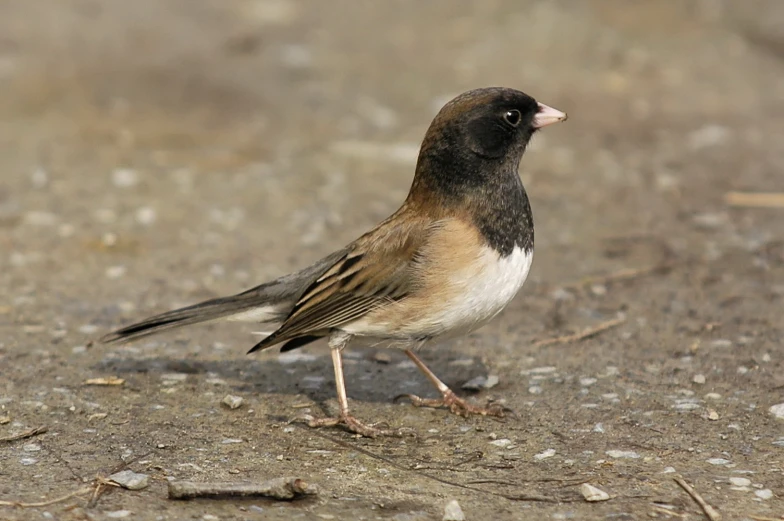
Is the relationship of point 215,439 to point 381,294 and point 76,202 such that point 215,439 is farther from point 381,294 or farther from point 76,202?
point 76,202

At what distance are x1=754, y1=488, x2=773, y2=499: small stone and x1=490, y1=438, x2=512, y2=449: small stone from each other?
99 centimetres

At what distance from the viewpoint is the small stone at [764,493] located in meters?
3.68

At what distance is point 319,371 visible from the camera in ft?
16.9

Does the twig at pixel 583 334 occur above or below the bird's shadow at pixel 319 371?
above

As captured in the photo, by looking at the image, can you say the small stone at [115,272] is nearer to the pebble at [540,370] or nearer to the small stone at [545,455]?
the pebble at [540,370]

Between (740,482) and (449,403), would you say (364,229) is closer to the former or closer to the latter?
(449,403)

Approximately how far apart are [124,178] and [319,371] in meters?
3.00

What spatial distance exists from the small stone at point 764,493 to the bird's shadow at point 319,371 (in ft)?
5.00

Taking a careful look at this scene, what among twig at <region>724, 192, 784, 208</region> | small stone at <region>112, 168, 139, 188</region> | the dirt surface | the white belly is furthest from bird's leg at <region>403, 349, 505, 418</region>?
small stone at <region>112, 168, 139, 188</region>

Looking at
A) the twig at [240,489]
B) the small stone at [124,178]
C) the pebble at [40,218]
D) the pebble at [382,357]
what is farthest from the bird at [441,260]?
the small stone at [124,178]

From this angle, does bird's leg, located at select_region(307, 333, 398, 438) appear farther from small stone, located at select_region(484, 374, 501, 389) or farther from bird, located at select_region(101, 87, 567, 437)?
small stone, located at select_region(484, 374, 501, 389)

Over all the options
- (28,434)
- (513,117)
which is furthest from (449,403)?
(28,434)

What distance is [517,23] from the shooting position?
31.6ft

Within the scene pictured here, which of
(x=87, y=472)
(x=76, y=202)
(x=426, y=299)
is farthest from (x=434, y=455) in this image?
(x=76, y=202)
